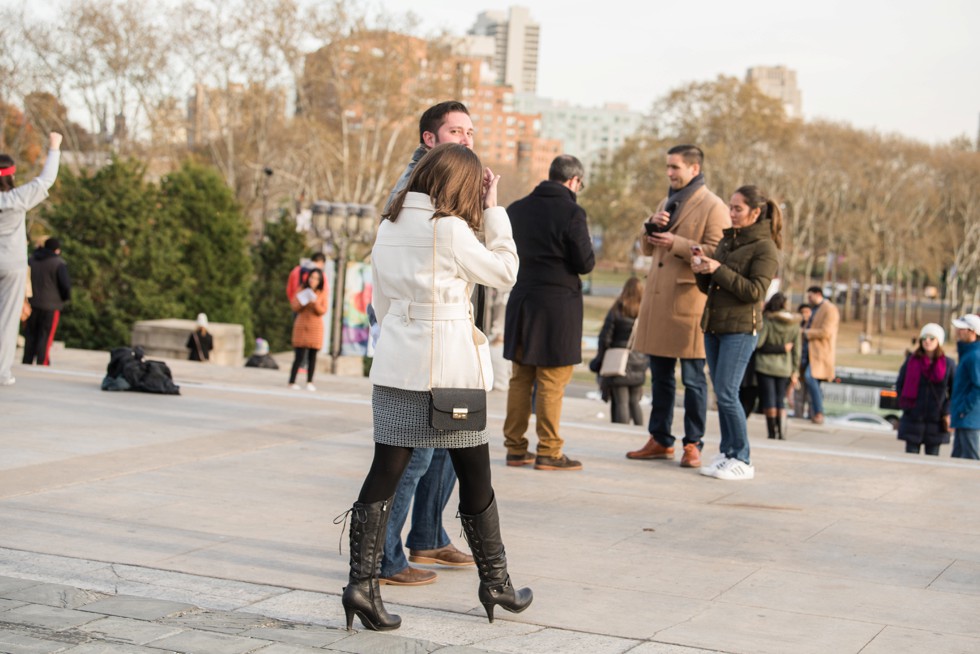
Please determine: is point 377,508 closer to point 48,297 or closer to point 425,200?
point 425,200

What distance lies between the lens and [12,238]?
10.4 m

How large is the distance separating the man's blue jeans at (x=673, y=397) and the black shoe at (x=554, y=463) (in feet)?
2.46

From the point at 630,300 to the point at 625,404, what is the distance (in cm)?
106

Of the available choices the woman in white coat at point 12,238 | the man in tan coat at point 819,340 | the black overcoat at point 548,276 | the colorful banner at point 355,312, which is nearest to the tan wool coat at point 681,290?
the black overcoat at point 548,276

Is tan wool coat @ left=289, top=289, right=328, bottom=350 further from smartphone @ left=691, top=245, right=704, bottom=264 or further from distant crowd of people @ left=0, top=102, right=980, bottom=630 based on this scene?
smartphone @ left=691, top=245, right=704, bottom=264

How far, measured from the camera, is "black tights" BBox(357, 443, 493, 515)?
450cm

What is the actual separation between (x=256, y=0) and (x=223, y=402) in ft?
148

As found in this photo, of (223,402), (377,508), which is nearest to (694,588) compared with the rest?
(377,508)

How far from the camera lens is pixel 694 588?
5.12 meters

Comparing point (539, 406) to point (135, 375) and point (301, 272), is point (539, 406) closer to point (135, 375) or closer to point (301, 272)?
point (135, 375)

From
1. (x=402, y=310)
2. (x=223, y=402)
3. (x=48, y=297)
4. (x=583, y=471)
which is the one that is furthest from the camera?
(x=48, y=297)

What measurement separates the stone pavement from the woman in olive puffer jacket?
0.34 m

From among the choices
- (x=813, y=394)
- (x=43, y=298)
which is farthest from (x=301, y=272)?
(x=813, y=394)

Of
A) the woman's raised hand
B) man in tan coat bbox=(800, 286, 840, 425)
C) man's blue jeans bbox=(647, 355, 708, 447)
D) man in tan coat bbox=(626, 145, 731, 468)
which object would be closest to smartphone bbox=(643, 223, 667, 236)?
man in tan coat bbox=(626, 145, 731, 468)
